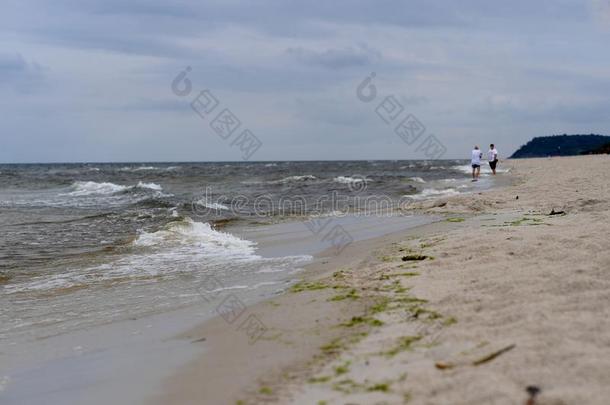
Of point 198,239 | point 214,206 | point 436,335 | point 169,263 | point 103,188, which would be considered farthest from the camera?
point 103,188

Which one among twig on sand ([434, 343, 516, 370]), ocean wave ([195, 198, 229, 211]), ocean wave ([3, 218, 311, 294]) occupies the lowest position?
ocean wave ([3, 218, 311, 294])

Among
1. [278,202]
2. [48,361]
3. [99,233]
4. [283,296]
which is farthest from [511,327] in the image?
[278,202]

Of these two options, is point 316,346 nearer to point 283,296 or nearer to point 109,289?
point 283,296

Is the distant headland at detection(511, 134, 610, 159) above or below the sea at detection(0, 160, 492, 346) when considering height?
above

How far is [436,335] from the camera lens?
3.97m

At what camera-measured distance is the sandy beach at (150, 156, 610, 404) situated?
313 cm

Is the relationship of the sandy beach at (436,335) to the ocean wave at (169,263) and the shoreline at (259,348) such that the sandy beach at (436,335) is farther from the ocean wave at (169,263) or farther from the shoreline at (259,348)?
the ocean wave at (169,263)

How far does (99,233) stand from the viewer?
13977 millimetres

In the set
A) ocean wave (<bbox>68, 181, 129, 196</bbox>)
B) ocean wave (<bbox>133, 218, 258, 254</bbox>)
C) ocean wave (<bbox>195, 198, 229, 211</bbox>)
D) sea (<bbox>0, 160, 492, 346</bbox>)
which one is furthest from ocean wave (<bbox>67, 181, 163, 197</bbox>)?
ocean wave (<bbox>133, 218, 258, 254</bbox>)

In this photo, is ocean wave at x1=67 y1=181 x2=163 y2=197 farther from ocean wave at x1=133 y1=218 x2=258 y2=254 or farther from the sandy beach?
the sandy beach

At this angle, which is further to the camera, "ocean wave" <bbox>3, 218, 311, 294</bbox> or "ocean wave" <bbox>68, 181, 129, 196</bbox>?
"ocean wave" <bbox>68, 181, 129, 196</bbox>

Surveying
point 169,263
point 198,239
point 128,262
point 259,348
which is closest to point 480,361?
point 259,348

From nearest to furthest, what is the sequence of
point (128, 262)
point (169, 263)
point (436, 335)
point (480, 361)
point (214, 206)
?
point (480, 361) < point (436, 335) < point (169, 263) < point (128, 262) < point (214, 206)

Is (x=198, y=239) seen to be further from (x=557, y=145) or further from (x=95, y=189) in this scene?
(x=557, y=145)
